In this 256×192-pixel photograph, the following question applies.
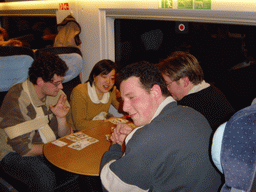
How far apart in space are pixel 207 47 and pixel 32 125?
3.74 metres

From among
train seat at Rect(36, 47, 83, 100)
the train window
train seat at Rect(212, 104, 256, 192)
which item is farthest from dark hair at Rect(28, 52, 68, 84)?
the train window

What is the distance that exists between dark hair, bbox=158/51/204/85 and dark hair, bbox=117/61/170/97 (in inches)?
33.1

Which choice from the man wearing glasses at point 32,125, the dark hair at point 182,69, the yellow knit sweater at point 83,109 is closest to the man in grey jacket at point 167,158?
the dark hair at point 182,69

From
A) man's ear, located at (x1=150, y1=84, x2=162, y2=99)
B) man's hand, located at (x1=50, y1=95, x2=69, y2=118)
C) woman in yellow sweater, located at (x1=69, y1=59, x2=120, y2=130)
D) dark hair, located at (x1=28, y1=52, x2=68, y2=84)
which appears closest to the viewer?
man's ear, located at (x1=150, y1=84, x2=162, y2=99)

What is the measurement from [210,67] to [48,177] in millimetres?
4074

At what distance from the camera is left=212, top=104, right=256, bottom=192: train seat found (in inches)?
33.8

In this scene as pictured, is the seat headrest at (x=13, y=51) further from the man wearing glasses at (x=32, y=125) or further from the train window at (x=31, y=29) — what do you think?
the train window at (x=31, y=29)

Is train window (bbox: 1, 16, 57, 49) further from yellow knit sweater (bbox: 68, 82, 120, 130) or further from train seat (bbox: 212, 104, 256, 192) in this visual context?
train seat (bbox: 212, 104, 256, 192)

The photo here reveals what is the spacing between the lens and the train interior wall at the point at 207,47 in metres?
3.70

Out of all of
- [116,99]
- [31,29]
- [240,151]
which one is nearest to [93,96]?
[116,99]

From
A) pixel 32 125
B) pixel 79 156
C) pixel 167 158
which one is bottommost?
pixel 79 156

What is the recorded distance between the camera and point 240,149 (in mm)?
872

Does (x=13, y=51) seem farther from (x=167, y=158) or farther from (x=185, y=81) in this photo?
(x=167, y=158)


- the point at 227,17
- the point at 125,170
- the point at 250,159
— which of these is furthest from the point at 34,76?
the point at 250,159
